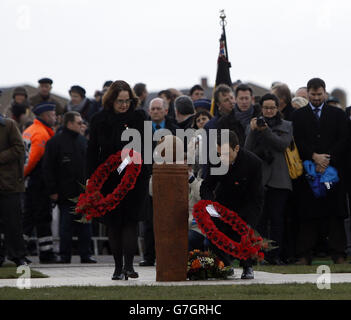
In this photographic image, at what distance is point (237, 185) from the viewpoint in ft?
36.6

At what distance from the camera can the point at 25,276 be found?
39.6 feet

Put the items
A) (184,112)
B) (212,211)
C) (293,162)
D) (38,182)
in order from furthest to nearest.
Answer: (38,182) → (184,112) → (293,162) → (212,211)

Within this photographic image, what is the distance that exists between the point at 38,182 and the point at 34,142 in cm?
68

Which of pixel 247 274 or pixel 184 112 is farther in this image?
pixel 184 112

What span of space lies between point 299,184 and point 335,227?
0.82 m

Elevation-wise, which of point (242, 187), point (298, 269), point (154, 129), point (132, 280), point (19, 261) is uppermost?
point (154, 129)

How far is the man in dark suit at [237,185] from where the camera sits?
36.5ft

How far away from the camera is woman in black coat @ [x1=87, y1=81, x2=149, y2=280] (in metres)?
10.7

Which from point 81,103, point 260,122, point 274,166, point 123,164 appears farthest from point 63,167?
point 123,164

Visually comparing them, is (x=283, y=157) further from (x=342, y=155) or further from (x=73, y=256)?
(x=73, y=256)

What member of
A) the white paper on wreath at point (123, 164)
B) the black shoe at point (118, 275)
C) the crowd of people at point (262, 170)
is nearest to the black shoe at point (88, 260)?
the crowd of people at point (262, 170)

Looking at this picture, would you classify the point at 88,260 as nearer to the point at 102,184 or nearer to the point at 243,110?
the point at 243,110

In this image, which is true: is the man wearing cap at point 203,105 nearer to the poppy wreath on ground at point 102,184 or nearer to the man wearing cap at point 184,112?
the man wearing cap at point 184,112

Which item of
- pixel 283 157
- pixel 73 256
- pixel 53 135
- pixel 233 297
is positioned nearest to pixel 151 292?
pixel 233 297
